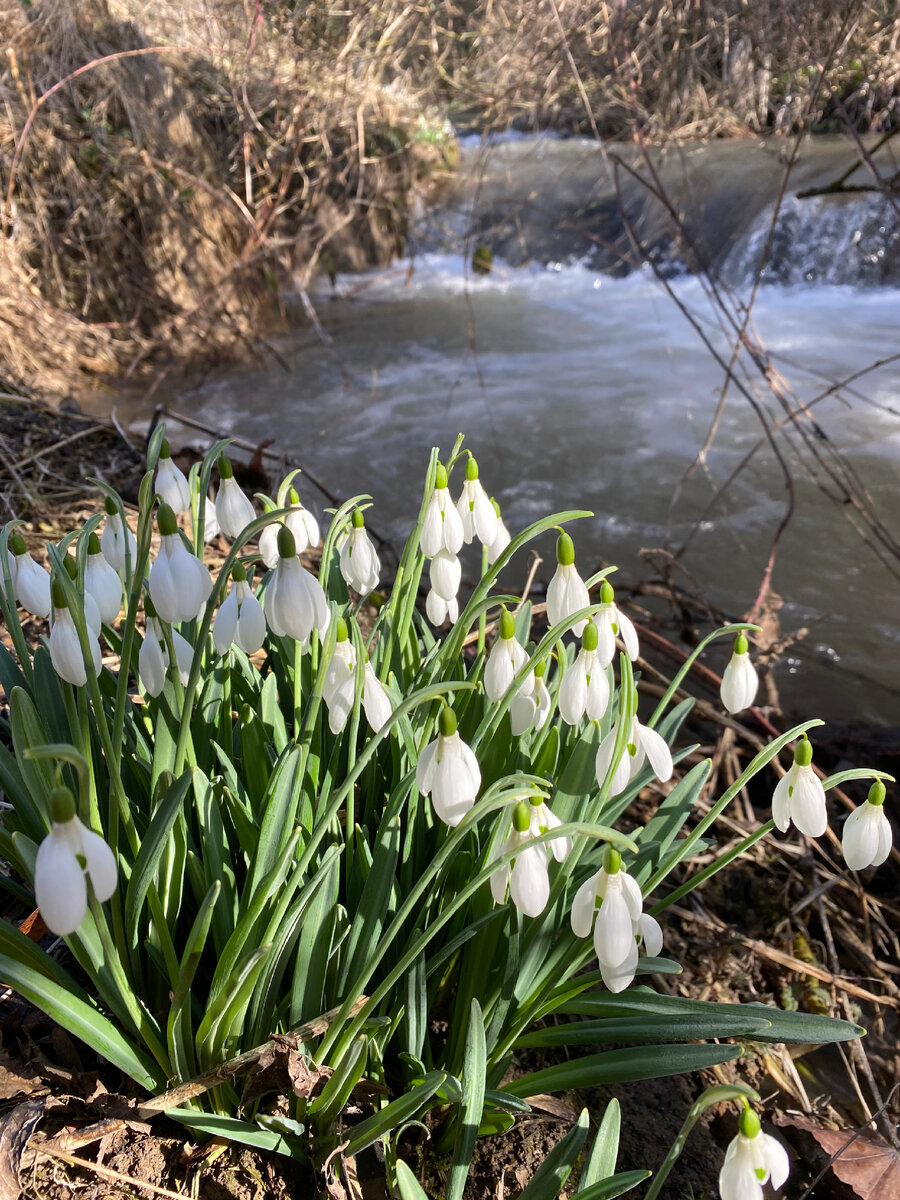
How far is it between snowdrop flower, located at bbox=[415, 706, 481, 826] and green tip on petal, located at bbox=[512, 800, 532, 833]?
0.17 feet

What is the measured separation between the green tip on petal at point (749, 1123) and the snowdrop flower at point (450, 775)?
378 mm

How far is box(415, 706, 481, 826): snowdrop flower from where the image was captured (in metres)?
0.96

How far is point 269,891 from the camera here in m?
1.00

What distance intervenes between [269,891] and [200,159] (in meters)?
6.62

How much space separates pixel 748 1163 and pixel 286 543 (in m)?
0.72

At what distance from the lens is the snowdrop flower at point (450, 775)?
3.14 ft

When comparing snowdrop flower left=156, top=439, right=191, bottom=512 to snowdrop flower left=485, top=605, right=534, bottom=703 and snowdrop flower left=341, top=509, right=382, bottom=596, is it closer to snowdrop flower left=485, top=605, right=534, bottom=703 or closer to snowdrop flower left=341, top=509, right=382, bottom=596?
snowdrop flower left=341, top=509, right=382, bottom=596

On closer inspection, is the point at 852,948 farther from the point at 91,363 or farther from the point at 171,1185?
the point at 91,363

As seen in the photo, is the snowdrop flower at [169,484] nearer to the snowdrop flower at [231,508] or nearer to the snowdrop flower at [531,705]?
the snowdrop flower at [231,508]

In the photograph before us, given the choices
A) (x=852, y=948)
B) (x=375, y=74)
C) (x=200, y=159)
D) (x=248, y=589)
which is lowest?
(x=852, y=948)

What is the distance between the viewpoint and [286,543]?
0.94 metres

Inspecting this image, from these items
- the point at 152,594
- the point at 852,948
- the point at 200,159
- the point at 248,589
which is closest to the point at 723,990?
the point at 852,948

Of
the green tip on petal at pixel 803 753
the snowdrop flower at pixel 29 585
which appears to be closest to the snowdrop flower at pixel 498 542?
the green tip on petal at pixel 803 753

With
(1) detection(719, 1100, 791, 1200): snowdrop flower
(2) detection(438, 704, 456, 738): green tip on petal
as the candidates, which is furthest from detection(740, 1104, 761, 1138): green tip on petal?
(2) detection(438, 704, 456, 738): green tip on petal
